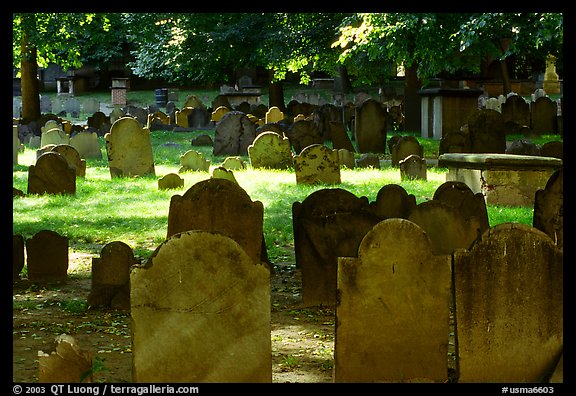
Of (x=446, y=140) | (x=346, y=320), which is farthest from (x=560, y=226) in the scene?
(x=446, y=140)

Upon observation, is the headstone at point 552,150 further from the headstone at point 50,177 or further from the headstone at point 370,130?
the headstone at point 50,177

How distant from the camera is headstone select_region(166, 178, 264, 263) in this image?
9.34 m

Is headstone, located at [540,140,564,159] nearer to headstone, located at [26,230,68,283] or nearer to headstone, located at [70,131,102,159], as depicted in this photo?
headstone, located at [26,230,68,283]

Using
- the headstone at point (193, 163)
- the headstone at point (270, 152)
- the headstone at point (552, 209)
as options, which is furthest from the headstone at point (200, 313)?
the headstone at point (270, 152)

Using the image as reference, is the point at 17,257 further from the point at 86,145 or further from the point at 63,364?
the point at 86,145

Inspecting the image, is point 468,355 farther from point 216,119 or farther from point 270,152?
point 216,119

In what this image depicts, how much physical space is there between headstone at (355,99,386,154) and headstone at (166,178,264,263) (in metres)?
14.8

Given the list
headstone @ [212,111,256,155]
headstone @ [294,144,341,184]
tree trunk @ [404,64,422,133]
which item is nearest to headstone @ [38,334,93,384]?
headstone @ [294,144,341,184]

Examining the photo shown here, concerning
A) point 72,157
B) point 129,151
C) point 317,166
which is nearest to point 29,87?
point 129,151

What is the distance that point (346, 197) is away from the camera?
30.2 feet

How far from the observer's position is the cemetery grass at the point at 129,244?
7.75 m

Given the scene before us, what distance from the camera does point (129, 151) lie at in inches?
769

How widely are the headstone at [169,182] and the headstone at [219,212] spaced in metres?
8.21
